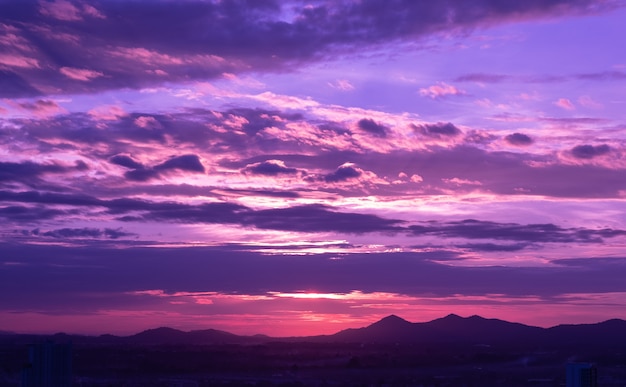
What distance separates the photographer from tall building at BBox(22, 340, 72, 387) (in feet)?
73.0

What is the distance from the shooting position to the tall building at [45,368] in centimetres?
2225

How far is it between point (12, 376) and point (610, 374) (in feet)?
144

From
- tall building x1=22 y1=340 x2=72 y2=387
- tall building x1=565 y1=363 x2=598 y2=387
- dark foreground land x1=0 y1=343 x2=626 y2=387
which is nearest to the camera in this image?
tall building x1=22 y1=340 x2=72 y2=387

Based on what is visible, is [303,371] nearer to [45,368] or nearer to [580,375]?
[580,375]

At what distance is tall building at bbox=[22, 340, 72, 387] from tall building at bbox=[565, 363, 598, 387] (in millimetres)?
12421

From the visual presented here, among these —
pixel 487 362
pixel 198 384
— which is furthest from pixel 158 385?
pixel 487 362

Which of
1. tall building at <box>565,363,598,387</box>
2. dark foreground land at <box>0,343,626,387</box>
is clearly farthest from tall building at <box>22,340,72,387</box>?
dark foreground land at <box>0,343,626,387</box>

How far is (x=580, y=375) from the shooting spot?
2277cm

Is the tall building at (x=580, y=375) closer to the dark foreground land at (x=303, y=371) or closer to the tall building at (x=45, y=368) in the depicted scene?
the tall building at (x=45, y=368)

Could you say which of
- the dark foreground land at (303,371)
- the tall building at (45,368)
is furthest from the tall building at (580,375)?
the dark foreground land at (303,371)

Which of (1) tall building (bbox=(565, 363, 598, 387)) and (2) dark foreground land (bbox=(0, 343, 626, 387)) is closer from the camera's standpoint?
(1) tall building (bbox=(565, 363, 598, 387))

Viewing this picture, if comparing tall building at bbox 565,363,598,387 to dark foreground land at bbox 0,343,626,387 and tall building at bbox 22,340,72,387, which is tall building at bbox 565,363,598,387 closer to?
tall building at bbox 22,340,72,387

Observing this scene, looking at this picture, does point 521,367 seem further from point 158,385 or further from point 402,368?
point 158,385

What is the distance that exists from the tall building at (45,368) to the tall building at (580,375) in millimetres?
12421
